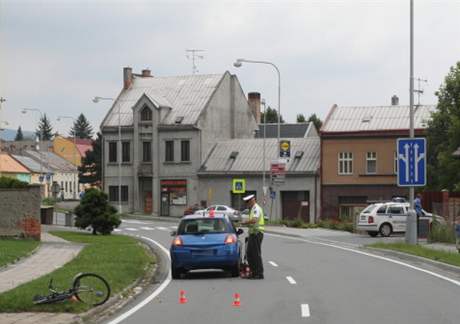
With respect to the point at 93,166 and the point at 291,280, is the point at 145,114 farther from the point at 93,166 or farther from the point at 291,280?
the point at 291,280

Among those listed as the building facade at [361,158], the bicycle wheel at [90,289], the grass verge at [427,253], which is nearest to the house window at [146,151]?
the building facade at [361,158]

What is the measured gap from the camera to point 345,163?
67312 mm

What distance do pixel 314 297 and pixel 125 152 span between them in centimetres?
6288

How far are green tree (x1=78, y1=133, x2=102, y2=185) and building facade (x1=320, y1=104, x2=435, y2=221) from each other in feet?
149

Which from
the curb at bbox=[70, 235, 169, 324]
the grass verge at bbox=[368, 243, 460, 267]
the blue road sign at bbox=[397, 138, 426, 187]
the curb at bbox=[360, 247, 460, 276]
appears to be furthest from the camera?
the blue road sign at bbox=[397, 138, 426, 187]

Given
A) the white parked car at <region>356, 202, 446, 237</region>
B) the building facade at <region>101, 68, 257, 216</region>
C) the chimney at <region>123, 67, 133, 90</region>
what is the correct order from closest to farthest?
the white parked car at <region>356, 202, 446, 237</region>, the building facade at <region>101, 68, 257, 216</region>, the chimney at <region>123, 67, 133, 90</region>

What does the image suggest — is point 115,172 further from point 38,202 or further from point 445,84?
point 38,202

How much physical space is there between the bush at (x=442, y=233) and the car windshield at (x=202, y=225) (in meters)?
14.4

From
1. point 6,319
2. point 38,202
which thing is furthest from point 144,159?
point 6,319

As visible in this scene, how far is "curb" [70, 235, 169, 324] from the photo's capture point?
13.8 metres

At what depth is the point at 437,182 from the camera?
58.7m

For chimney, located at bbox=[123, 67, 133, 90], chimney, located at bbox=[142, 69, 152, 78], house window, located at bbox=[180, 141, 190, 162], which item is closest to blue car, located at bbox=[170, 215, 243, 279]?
house window, located at bbox=[180, 141, 190, 162]

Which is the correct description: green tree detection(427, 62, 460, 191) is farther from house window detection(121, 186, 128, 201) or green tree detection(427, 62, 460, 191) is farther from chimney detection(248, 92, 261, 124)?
chimney detection(248, 92, 261, 124)

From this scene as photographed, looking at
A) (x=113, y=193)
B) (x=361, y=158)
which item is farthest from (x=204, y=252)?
(x=113, y=193)
